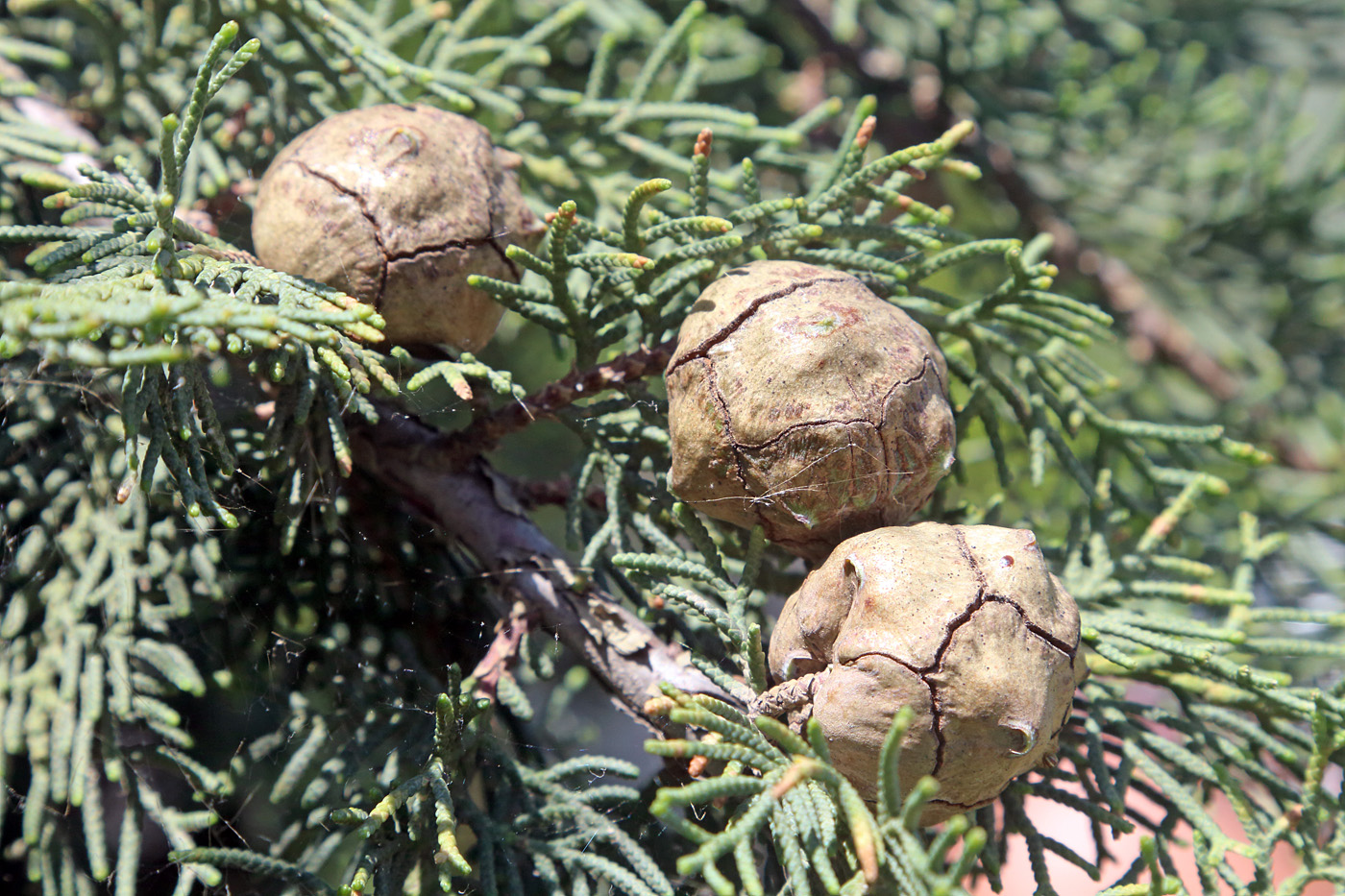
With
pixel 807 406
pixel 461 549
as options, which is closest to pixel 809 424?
pixel 807 406

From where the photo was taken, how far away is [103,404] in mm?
1497

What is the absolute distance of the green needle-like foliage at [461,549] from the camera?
3.85 ft

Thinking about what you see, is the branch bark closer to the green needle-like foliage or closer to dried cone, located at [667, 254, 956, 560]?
the green needle-like foliage

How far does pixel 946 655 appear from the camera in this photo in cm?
99

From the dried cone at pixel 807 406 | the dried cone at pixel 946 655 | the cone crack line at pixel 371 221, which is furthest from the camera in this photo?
the cone crack line at pixel 371 221

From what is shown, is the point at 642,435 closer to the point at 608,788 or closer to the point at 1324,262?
the point at 608,788

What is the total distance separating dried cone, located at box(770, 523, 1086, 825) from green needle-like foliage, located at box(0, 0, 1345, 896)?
0.23 feet

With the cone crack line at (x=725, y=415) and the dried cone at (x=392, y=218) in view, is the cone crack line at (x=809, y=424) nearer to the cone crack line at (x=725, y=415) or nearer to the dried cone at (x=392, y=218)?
the cone crack line at (x=725, y=415)

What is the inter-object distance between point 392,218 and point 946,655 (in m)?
0.90

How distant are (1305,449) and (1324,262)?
1.86 feet

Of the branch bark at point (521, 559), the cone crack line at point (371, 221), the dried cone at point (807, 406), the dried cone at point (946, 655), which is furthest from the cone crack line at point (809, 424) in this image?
the cone crack line at point (371, 221)

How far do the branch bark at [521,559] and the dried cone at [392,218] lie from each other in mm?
311

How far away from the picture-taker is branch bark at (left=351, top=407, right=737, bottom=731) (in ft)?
4.57

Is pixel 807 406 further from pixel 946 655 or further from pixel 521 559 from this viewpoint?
pixel 521 559
